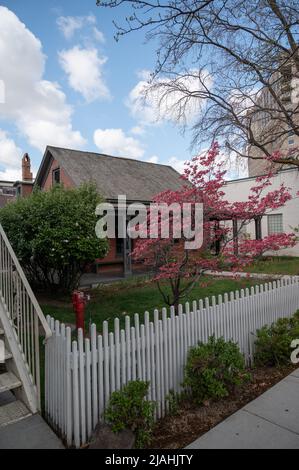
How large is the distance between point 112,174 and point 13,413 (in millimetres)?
13518

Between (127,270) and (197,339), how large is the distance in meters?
9.04

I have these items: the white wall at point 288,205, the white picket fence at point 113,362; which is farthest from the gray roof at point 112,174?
the white picket fence at point 113,362

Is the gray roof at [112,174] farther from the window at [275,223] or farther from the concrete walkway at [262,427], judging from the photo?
the concrete walkway at [262,427]

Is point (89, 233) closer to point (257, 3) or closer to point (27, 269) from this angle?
point (27, 269)

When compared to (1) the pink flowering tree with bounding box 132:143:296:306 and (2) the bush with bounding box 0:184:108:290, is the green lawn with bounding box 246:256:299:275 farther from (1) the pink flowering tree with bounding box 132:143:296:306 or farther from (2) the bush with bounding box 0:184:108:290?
(2) the bush with bounding box 0:184:108:290

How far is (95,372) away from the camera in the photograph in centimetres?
286

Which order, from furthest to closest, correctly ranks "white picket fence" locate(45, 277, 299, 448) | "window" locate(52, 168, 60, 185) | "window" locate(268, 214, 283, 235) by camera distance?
"window" locate(268, 214, 283, 235) < "window" locate(52, 168, 60, 185) < "white picket fence" locate(45, 277, 299, 448)

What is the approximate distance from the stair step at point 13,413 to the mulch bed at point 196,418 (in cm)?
136

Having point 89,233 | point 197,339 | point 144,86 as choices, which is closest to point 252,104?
point 144,86

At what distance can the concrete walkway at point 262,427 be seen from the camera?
8.69ft

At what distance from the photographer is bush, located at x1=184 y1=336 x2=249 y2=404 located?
10.8ft

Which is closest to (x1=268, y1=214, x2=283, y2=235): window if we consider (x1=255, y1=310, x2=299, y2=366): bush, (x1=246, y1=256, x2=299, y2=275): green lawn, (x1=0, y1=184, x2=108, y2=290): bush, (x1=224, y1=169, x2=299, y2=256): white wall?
(x1=224, y1=169, x2=299, y2=256): white wall

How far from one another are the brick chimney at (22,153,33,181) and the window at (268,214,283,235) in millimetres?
16565
